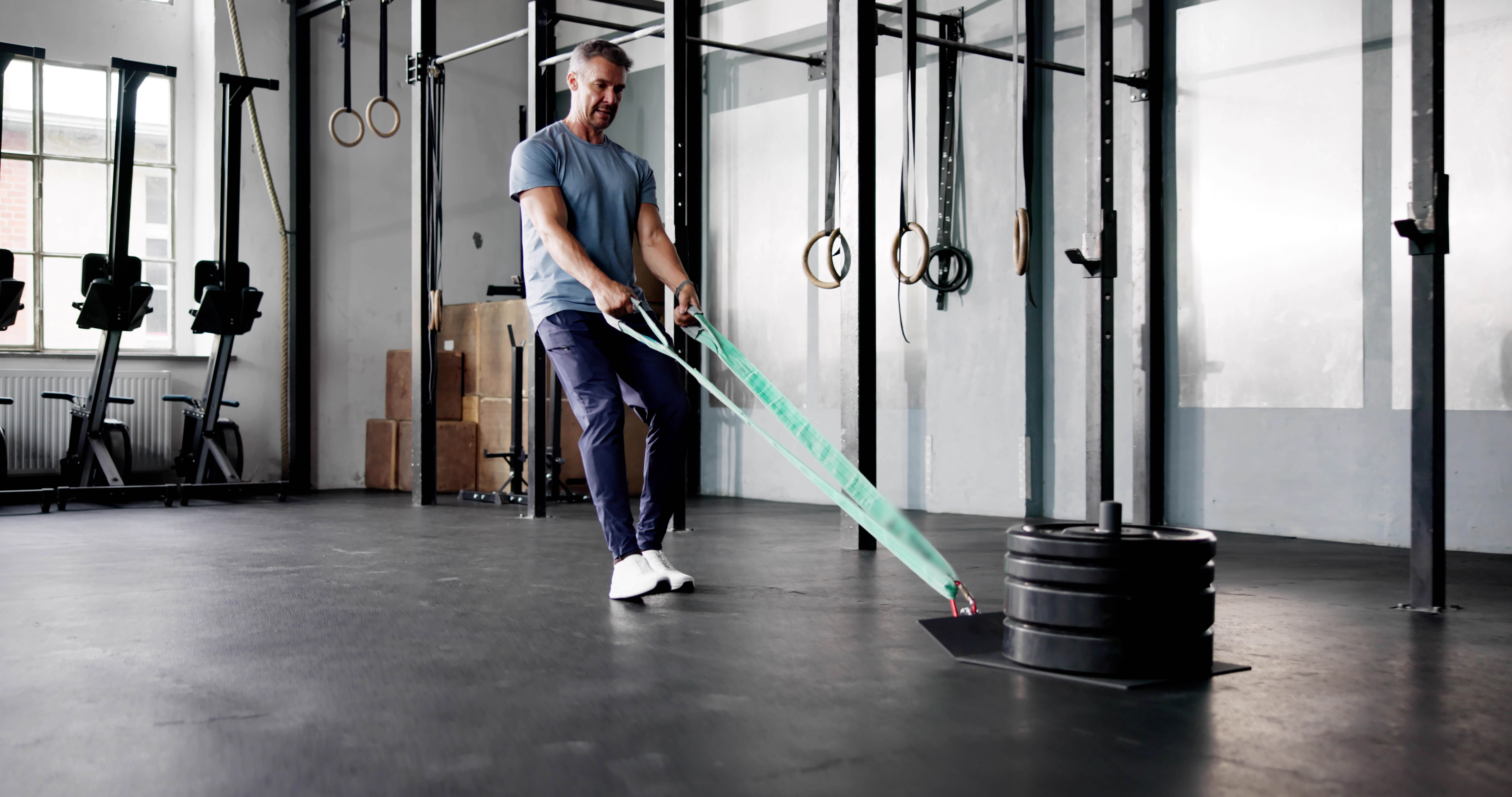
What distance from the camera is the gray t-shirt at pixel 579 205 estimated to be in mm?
3373

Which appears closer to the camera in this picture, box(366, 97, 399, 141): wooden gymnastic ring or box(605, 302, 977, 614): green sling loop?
box(605, 302, 977, 614): green sling loop

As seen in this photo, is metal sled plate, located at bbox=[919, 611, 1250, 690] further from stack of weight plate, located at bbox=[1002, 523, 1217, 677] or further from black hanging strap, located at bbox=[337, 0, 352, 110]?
black hanging strap, located at bbox=[337, 0, 352, 110]

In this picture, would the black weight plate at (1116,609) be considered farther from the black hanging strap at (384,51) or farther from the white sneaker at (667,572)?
the black hanging strap at (384,51)

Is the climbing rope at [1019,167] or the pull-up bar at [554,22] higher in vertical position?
the pull-up bar at [554,22]

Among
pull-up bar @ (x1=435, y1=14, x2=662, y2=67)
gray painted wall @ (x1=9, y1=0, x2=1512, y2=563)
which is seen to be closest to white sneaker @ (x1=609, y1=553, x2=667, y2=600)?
pull-up bar @ (x1=435, y1=14, x2=662, y2=67)

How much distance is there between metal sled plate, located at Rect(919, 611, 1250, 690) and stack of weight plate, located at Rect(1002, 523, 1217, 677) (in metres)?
0.01

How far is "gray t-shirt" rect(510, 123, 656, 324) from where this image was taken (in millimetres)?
3373

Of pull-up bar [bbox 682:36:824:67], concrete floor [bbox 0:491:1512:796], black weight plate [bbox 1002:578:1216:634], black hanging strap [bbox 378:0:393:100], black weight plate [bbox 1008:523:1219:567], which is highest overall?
black hanging strap [bbox 378:0:393:100]

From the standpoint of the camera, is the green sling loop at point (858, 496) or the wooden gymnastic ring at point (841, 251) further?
the wooden gymnastic ring at point (841, 251)

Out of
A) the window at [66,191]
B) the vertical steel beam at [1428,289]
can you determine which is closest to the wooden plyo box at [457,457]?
the window at [66,191]

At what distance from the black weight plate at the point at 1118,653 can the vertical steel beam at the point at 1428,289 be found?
47.8 inches

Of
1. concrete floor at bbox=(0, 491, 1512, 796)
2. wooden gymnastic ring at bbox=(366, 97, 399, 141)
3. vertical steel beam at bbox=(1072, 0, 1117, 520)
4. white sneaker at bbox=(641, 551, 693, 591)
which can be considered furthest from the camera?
wooden gymnastic ring at bbox=(366, 97, 399, 141)

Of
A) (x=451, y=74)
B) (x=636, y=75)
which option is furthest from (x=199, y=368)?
(x=636, y=75)

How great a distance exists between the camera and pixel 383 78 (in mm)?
7969
